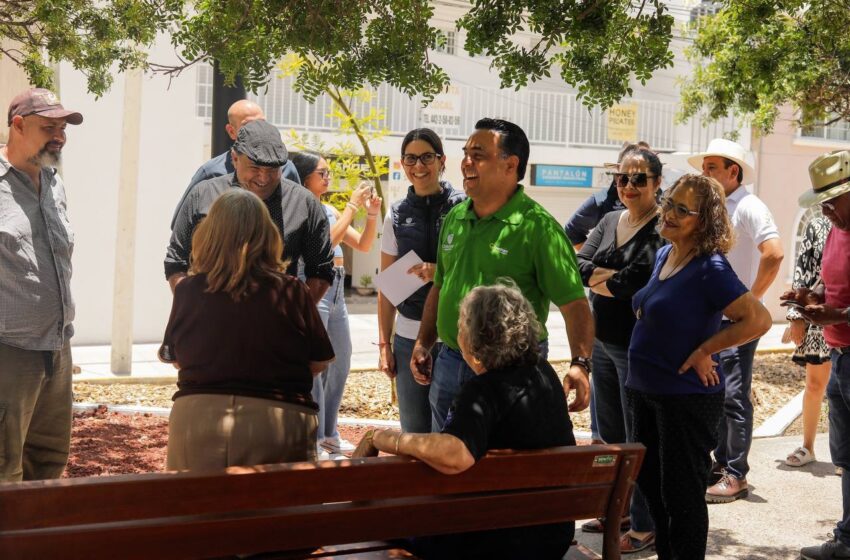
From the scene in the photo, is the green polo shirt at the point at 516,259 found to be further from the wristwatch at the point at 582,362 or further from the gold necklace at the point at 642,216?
the gold necklace at the point at 642,216

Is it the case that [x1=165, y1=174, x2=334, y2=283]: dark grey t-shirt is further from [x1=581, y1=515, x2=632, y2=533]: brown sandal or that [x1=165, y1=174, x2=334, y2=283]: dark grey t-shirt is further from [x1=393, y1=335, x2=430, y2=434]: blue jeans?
[x1=581, y1=515, x2=632, y2=533]: brown sandal

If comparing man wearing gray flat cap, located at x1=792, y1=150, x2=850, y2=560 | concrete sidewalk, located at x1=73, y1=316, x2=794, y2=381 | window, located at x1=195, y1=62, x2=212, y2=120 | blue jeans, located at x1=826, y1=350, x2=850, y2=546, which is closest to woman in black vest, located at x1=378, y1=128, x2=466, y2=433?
man wearing gray flat cap, located at x1=792, y1=150, x2=850, y2=560

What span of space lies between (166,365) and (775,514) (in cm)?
867

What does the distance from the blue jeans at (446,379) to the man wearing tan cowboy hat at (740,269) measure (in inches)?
85.8

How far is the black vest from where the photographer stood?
5770 millimetres

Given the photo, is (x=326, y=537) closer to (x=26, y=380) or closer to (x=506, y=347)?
(x=506, y=347)

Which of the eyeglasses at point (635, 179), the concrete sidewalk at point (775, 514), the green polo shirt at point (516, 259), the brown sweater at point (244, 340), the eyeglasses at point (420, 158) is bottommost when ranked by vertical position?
the concrete sidewalk at point (775, 514)

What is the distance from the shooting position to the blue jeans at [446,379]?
15.4ft

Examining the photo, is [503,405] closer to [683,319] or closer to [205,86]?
[683,319]

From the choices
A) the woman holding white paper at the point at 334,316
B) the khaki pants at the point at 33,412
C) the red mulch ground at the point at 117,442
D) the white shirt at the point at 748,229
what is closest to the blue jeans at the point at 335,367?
the woman holding white paper at the point at 334,316

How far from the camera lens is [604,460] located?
12.9 ft

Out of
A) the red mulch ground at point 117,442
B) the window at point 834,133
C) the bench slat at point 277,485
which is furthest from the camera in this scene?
the window at point 834,133

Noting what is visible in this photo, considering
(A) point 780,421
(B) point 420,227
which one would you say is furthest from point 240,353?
(A) point 780,421

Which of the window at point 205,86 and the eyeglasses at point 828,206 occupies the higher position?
the window at point 205,86
